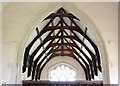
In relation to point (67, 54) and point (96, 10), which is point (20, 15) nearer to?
point (96, 10)

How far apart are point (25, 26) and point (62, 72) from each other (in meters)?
8.25

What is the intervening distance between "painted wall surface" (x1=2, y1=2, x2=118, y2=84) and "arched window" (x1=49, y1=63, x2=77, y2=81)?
26.4 feet

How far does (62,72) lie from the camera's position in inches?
517

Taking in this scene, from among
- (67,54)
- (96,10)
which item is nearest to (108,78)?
(96,10)

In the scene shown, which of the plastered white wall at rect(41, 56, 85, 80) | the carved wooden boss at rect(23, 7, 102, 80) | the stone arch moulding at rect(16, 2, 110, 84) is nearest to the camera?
the stone arch moulding at rect(16, 2, 110, 84)

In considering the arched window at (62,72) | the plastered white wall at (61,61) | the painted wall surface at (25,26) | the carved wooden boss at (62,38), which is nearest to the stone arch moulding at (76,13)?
the painted wall surface at (25,26)

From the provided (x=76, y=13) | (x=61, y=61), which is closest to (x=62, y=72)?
(x=61, y=61)

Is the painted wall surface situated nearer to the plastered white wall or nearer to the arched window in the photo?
the plastered white wall

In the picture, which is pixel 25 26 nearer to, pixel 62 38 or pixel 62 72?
pixel 62 38

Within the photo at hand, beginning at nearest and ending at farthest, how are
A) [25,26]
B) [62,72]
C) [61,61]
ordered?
[25,26] → [61,61] → [62,72]

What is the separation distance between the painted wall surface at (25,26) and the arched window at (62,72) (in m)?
8.04

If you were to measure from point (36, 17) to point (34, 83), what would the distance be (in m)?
1.83

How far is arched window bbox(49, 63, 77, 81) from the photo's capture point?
13.1m

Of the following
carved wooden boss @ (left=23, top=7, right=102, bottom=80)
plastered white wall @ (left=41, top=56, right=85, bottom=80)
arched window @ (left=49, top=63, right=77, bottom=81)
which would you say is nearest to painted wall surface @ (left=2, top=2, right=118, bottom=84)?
carved wooden boss @ (left=23, top=7, right=102, bottom=80)
